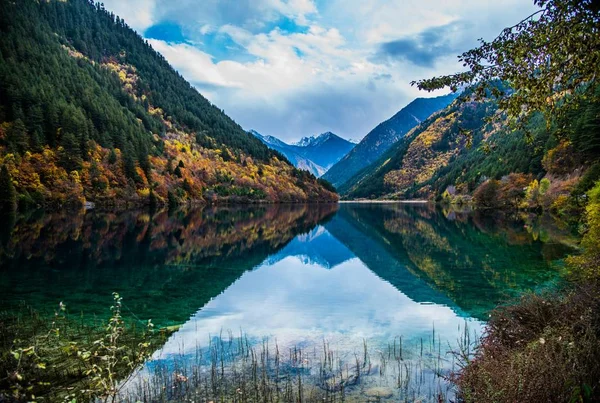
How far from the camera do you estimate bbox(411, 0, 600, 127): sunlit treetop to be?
9.57 meters

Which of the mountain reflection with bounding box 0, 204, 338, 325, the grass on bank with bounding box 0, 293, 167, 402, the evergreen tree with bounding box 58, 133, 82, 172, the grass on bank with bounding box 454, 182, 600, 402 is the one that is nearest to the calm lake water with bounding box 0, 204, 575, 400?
the mountain reflection with bounding box 0, 204, 338, 325

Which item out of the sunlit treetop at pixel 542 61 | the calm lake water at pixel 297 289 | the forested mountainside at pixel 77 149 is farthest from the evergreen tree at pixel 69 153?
the sunlit treetop at pixel 542 61

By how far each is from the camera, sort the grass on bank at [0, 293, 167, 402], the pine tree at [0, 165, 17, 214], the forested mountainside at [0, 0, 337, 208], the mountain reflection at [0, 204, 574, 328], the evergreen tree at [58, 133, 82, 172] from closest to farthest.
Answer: the grass on bank at [0, 293, 167, 402], the mountain reflection at [0, 204, 574, 328], the pine tree at [0, 165, 17, 214], the forested mountainside at [0, 0, 337, 208], the evergreen tree at [58, 133, 82, 172]

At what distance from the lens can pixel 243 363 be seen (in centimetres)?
1279

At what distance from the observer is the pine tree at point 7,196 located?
3000 inches

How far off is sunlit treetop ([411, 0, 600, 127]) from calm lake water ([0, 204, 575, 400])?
26.6 feet

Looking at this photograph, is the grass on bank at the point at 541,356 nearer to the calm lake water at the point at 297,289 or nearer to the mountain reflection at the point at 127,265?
the calm lake water at the point at 297,289

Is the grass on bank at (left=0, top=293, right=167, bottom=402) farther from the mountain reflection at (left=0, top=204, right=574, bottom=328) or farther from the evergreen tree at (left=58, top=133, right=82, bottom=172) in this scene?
the evergreen tree at (left=58, top=133, right=82, bottom=172)

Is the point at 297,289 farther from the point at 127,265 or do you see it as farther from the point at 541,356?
the point at 541,356

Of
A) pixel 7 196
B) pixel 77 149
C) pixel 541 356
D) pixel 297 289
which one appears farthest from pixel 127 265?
pixel 77 149

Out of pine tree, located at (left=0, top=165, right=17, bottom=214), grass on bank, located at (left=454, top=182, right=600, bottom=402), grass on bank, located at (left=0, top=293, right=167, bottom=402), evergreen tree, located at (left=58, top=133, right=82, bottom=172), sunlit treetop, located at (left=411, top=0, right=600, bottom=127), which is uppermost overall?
evergreen tree, located at (left=58, top=133, right=82, bottom=172)

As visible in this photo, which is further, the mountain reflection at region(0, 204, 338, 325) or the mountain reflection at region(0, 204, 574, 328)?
the mountain reflection at region(0, 204, 338, 325)

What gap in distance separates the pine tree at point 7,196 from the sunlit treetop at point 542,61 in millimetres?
87395

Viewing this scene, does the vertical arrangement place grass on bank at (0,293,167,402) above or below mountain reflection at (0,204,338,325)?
below
